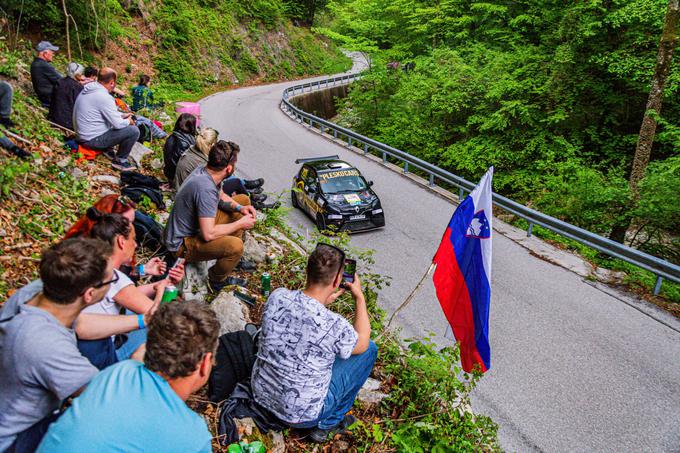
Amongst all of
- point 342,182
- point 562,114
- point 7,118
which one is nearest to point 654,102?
point 562,114

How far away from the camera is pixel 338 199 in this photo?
448 inches

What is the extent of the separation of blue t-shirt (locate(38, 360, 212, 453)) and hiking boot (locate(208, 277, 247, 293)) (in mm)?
3832

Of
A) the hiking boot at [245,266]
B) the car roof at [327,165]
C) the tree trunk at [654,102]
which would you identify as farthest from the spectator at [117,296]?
the tree trunk at [654,102]

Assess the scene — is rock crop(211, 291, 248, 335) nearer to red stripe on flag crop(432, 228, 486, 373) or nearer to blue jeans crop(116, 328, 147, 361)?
blue jeans crop(116, 328, 147, 361)

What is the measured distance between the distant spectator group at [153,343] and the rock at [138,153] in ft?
13.4

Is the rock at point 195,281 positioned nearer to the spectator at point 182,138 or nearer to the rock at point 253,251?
the rock at point 253,251

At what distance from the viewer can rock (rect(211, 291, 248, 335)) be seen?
530 centimetres

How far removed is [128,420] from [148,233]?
483cm

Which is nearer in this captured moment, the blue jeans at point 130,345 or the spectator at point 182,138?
the blue jeans at point 130,345

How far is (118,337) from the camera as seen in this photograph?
4.22m

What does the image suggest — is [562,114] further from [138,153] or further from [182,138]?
[138,153]

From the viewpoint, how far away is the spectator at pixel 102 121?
8.38 m

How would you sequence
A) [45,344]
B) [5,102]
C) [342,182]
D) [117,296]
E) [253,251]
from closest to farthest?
1. [45,344]
2. [117,296]
3. [5,102]
4. [253,251]
5. [342,182]

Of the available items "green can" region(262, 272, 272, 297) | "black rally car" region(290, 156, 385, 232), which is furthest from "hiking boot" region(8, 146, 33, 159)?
"black rally car" region(290, 156, 385, 232)
